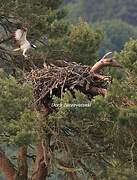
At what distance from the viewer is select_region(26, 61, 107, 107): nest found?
762 cm

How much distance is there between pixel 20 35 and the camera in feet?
30.3

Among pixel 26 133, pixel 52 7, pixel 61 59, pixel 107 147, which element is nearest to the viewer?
pixel 26 133

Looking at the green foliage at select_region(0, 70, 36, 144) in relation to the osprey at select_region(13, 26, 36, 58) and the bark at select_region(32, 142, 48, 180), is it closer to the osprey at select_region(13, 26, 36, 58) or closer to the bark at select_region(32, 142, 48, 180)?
the bark at select_region(32, 142, 48, 180)

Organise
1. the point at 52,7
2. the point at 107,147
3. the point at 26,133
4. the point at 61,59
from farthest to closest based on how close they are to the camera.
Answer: the point at 52,7 → the point at 61,59 → the point at 107,147 → the point at 26,133

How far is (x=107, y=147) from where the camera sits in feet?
25.6

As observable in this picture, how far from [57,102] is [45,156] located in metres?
1.21

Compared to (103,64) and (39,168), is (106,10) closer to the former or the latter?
(39,168)

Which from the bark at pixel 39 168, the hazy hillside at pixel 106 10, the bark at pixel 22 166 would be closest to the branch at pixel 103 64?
the bark at pixel 39 168

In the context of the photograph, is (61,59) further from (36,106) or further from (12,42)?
(36,106)

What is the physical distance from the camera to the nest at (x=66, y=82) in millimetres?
7625

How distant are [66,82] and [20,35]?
1.84 metres

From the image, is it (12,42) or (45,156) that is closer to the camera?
(45,156)

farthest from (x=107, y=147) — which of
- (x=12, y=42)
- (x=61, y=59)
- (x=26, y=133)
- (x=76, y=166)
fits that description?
(x=12, y=42)

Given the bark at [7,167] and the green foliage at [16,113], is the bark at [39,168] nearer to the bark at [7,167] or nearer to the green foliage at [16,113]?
the bark at [7,167]
